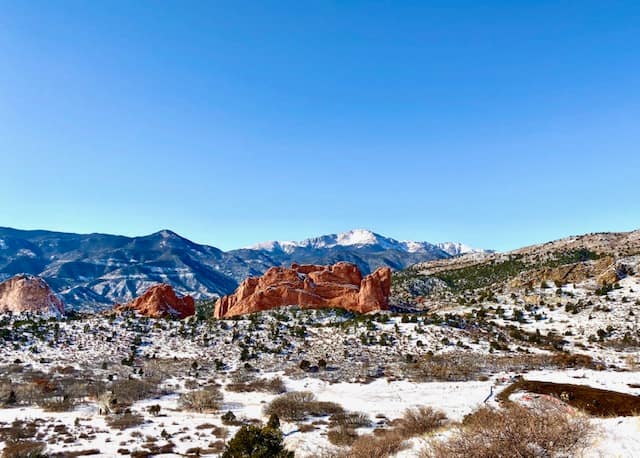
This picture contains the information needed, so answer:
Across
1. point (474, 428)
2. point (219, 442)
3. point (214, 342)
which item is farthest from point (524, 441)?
point (214, 342)

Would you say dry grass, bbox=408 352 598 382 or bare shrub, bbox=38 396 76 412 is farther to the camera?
dry grass, bbox=408 352 598 382

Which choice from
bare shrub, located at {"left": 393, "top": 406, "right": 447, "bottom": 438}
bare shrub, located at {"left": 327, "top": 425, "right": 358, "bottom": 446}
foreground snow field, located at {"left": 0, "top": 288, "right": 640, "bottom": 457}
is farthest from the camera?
foreground snow field, located at {"left": 0, "top": 288, "right": 640, "bottom": 457}

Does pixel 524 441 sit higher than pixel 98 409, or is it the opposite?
pixel 524 441

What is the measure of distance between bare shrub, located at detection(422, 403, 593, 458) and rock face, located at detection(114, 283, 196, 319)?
221ft

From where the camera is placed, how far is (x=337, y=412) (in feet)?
95.6

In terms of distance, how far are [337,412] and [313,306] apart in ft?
146

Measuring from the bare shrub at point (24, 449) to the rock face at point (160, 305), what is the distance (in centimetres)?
5059

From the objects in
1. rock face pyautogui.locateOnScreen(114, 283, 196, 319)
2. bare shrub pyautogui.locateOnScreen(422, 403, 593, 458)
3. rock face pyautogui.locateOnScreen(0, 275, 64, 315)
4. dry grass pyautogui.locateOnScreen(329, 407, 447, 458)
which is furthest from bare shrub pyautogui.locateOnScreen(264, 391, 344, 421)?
rock face pyautogui.locateOnScreen(0, 275, 64, 315)

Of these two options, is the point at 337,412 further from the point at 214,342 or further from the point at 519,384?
the point at 214,342

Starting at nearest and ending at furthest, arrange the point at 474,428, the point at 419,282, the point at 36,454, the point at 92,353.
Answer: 1. the point at 474,428
2. the point at 36,454
3. the point at 92,353
4. the point at 419,282

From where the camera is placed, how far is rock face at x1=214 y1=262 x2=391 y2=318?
75.1 m

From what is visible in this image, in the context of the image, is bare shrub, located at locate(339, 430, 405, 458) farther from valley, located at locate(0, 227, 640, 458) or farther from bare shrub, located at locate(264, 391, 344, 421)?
bare shrub, located at locate(264, 391, 344, 421)

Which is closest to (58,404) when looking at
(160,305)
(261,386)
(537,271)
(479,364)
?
(261,386)

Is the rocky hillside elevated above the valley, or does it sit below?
above
